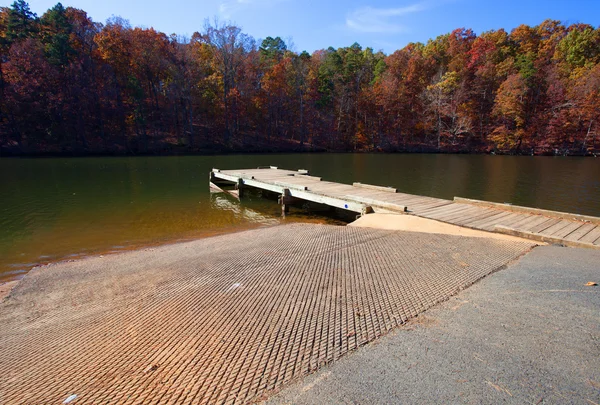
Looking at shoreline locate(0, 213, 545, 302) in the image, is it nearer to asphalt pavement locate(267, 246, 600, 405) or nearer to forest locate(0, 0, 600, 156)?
asphalt pavement locate(267, 246, 600, 405)

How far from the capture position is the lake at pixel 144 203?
9712 mm

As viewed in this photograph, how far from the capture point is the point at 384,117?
60031 millimetres

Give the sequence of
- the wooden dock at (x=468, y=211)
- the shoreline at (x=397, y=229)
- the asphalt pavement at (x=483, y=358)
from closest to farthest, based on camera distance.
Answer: the asphalt pavement at (x=483, y=358) → the wooden dock at (x=468, y=211) → the shoreline at (x=397, y=229)

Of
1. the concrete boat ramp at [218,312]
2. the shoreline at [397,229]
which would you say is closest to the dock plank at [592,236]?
the shoreline at [397,229]

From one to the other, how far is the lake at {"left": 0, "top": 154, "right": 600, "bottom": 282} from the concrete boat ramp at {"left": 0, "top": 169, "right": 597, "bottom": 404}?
3.42 metres

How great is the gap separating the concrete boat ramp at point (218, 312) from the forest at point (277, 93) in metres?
42.6

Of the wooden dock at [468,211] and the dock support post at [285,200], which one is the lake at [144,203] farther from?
the wooden dock at [468,211]

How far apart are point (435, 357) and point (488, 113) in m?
63.8

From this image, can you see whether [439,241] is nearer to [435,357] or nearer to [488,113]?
[435,357]

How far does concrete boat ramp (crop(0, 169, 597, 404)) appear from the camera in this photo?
256 cm

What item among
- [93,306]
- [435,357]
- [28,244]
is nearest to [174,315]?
[93,306]

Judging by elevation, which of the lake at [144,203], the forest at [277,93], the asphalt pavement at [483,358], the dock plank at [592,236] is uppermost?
the forest at [277,93]

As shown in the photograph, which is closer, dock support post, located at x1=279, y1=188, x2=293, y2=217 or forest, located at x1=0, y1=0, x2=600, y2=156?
dock support post, located at x1=279, y1=188, x2=293, y2=217

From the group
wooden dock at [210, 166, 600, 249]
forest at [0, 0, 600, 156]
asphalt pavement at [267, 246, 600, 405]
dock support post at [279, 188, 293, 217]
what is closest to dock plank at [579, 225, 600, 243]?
wooden dock at [210, 166, 600, 249]
